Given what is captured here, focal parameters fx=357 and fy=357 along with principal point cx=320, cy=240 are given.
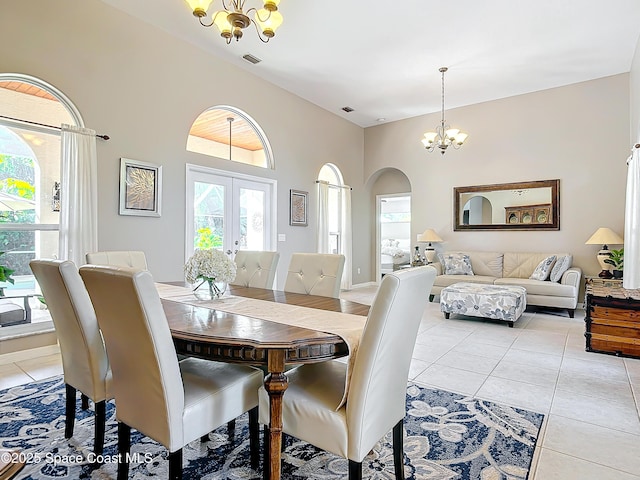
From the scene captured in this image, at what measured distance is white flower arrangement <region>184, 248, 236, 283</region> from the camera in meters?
1.98

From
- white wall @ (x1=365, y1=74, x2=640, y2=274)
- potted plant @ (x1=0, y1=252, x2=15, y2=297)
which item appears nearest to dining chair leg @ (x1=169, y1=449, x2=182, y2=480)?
potted plant @ (x1=0, y1=252, x2=15, y2=297)

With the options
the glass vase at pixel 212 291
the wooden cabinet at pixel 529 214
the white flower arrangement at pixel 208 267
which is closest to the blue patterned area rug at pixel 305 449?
the glass vase at pixel 212 291

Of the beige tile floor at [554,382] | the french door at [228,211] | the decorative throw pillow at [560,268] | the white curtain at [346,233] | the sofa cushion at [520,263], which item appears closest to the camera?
the beige tile floor at [554,382]

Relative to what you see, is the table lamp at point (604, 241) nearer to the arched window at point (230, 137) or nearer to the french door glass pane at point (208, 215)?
the arched window at point (230, 137)

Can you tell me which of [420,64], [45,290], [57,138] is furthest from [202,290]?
[420,64]

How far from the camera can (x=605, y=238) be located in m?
4.80

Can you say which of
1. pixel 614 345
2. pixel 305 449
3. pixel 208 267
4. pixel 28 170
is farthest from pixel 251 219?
pixel 614 345

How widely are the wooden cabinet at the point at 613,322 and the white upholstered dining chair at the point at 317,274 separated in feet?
8.43

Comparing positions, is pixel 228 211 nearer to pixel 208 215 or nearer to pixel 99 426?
pixel 208 215

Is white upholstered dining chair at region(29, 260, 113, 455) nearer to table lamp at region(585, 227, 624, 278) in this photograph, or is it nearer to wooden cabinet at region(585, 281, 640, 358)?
wooden cabinet at region(585, 281, 640, 358)

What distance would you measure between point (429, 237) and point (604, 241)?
2466 mm

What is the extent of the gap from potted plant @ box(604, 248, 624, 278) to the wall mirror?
0.90 m

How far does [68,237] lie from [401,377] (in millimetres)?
3291

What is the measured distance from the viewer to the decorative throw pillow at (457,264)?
19.6 ft
